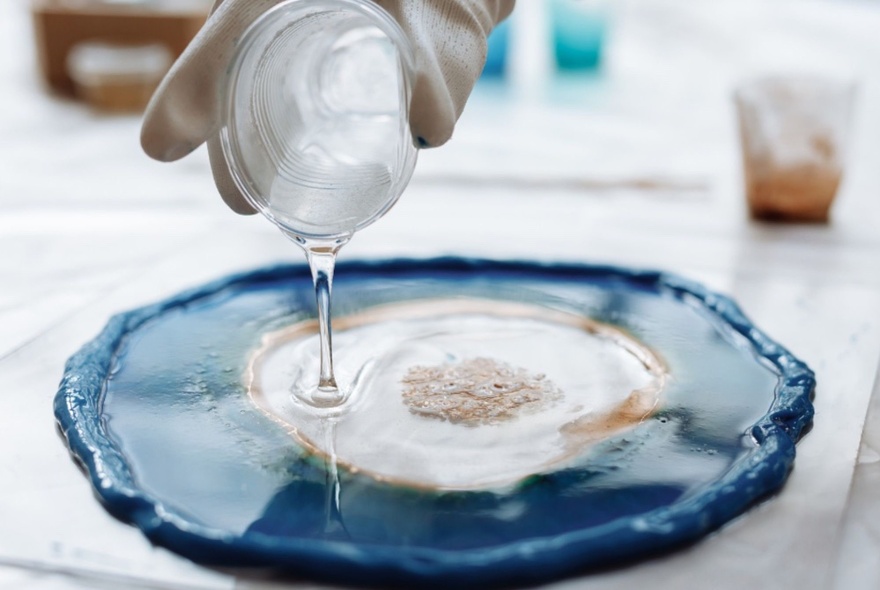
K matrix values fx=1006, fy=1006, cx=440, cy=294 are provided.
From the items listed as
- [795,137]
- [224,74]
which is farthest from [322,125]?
[795,137]

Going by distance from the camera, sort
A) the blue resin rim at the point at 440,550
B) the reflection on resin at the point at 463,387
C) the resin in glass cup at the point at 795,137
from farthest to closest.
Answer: the resin in glass cup at the point at 795,137
the reflection on resin at the point at 463,387
the blue resin rim at the point at 440,550

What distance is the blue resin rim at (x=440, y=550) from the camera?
49cm

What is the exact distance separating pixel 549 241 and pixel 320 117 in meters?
0.41

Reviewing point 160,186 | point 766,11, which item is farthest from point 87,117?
point 766,11

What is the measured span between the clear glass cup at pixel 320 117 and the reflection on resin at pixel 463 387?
121mm

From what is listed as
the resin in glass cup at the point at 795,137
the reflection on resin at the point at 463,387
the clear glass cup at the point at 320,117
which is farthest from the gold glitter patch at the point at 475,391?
the resin in glass cup at the point at 795,137

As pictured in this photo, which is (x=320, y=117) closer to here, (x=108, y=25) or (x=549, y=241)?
(x=549, y=241)

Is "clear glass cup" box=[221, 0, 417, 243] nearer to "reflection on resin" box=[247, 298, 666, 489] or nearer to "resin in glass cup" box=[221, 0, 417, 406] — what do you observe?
"resin in glass cup" box=[221, 0, 417, 406]

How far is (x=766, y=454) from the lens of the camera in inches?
23.1

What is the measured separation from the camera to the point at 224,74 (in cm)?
58

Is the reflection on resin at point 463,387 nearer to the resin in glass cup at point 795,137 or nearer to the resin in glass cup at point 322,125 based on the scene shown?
the resin in glass cup at point 322,125

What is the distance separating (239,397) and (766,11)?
82.2 inches

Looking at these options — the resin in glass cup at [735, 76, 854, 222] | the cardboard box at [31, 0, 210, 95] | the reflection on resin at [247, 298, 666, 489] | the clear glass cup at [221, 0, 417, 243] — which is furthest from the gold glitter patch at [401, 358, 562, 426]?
the cardboard box at [31, 0, 210, 95]

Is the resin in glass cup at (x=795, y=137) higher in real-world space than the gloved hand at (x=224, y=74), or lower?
lower
